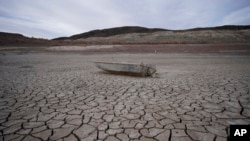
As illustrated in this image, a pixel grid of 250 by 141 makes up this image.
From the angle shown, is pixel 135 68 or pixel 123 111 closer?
pixel 123 111

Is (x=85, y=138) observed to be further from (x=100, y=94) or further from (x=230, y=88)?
(x=230, y=88)

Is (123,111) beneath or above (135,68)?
beneath

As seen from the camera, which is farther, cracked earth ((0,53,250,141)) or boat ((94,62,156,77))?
boat ((94,62,156,77))

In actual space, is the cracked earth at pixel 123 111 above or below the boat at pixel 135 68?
below

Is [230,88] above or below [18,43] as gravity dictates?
below

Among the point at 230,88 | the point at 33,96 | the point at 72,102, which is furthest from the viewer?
the point at 230,88

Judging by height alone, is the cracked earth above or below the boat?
below

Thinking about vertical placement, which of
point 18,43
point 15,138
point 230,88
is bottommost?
point 15,138

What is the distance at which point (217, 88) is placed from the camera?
452 cm

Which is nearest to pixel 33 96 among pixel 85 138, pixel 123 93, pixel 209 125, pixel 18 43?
pixel 123 93

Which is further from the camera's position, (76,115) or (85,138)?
(76,115)

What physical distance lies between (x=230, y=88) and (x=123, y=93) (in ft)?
9.56

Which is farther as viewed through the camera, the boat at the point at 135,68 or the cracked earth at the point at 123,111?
the boat at the point at 135,68

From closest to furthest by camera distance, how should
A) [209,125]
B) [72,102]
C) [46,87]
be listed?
[209,125] < [72,102] < [46,87]
